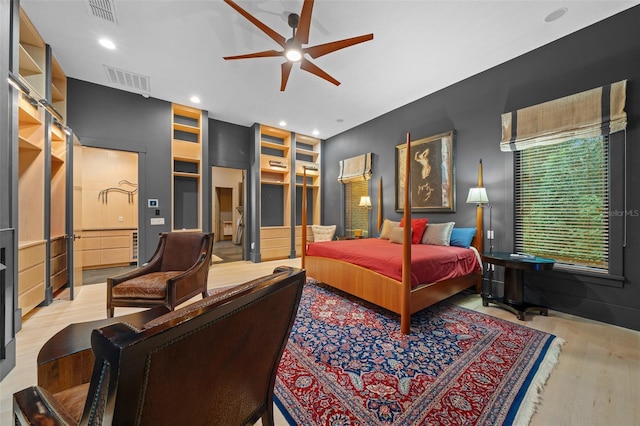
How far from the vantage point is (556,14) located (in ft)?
8.08

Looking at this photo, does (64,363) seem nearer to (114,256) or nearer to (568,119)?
(568,119)

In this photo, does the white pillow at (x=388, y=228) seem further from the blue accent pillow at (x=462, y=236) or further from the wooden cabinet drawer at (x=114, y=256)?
the wooden cabinet drawer at (x=114, y=256)

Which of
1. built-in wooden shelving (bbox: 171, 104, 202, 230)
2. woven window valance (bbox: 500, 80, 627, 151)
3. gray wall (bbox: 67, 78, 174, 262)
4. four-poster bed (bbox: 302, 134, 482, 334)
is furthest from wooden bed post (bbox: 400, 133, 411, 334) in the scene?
gray wall (bbox: 67, 78, 174, 262)

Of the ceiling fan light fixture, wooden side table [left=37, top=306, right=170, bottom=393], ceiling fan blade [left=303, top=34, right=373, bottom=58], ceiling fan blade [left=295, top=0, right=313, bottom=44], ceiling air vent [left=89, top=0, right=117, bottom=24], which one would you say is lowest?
wooden side table [left=37, top=306, right=170, bottom=393]

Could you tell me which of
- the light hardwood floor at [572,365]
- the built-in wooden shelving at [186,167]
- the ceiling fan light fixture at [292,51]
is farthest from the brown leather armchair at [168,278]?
the ceiling fan light fixture at [292,51]

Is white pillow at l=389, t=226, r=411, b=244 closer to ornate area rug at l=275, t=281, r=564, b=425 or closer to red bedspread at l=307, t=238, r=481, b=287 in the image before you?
red bedspread at l=307, t=238, r=481, b=287

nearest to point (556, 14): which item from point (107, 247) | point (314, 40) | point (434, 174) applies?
point (434, 174)

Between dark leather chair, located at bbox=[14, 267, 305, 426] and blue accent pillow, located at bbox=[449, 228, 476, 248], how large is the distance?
125 inches

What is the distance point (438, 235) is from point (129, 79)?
5.31 m

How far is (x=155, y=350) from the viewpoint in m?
0.57

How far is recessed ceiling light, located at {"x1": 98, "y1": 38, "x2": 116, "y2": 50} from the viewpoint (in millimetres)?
2918

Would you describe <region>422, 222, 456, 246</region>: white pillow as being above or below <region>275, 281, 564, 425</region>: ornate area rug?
above

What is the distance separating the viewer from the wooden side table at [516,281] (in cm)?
250

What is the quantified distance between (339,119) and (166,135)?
11.3 ft
